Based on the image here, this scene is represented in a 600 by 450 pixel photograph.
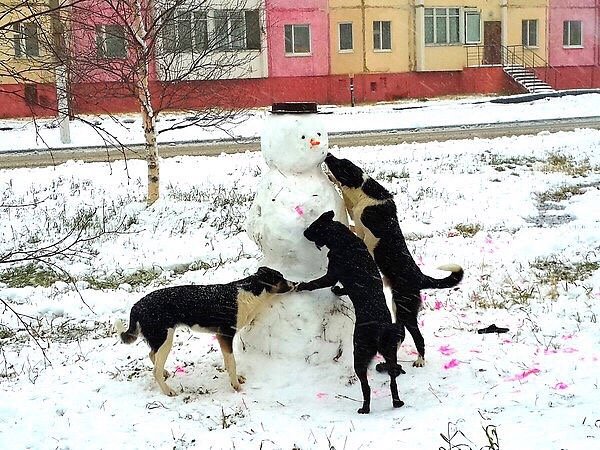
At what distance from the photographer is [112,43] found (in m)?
12.3

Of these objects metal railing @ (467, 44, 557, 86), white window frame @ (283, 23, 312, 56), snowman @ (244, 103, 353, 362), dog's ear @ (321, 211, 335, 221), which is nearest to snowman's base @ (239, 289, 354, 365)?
snowman @ (244, 103, 353, 362)

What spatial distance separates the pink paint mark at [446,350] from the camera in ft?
19.0

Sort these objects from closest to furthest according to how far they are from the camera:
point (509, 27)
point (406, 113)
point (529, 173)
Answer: point (529, 173) → point (406, 113) → point (509, 27)

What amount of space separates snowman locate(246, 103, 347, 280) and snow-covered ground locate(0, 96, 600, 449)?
296 mm

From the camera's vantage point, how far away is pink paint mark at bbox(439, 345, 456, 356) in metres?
5.80

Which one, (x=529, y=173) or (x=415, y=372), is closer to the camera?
(x=415, y=372)

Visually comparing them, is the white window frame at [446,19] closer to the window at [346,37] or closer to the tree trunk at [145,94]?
the window at [346,37]

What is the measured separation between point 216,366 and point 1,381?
154 centimetres

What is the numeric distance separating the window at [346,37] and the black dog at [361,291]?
29.2 metres

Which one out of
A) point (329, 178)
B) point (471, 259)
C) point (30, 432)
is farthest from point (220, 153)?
point (30, 432)

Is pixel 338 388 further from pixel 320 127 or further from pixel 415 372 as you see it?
pixel 320 127

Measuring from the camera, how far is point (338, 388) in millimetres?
5336

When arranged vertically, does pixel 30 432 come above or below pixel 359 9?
below

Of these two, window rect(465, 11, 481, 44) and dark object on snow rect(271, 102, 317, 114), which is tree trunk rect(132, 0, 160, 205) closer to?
dark object on snow rect(271, 102, 317, 114)
